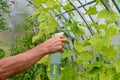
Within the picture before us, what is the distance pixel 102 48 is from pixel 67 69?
400 mm

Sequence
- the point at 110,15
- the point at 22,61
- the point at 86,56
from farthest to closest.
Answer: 1. the point at 86,56
2. the point at 110,15
3. the point at 22,61

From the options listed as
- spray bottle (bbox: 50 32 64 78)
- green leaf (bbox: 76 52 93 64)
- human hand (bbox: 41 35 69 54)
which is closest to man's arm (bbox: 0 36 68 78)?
human hand (bbox: 41 35 69 54)

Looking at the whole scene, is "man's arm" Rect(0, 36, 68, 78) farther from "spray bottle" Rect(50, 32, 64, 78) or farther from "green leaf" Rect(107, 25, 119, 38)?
"green leaf" Rect(107, 25, 119, 38)

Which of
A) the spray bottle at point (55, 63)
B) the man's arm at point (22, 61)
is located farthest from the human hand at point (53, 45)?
the spray bottle at point (55, 63)

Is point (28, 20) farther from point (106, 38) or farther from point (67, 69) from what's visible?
point (106, 38)

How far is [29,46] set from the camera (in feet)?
17.8

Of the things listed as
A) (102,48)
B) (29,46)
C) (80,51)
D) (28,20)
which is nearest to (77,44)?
(80,51)

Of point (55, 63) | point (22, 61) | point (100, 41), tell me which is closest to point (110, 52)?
point (100, 41)

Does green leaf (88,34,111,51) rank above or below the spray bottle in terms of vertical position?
above

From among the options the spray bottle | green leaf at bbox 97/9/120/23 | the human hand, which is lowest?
the spray bottle

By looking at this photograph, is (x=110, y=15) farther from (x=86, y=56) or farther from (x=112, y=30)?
(x=86, y=56)

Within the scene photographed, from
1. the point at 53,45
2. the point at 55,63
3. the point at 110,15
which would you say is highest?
the point at 110,15

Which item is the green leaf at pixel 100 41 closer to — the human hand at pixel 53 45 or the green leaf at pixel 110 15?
the green leaf at pixel 110 15

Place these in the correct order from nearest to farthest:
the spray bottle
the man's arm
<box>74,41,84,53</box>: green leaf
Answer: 1. the man's arm
2. the spray bottle
3. <box>74,41,84,53</box>: green leaf
